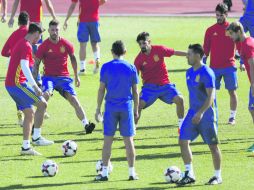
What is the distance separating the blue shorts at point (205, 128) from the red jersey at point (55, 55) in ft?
17.1

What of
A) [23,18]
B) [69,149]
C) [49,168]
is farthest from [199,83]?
[23,18]

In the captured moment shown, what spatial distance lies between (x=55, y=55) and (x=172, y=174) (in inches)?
220

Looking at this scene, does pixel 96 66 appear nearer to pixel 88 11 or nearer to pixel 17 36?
pixel 88 11

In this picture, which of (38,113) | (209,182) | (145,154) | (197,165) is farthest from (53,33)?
(209,182)

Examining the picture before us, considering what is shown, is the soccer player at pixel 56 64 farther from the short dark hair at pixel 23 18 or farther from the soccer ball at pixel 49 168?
the soccer ball at pixel 49 168

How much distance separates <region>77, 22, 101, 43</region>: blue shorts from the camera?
94.1 ft

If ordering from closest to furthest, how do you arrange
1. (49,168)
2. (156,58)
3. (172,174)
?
1. (172,174)
2. (49,168)
3. (156,58)

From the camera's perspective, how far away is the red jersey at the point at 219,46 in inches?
838

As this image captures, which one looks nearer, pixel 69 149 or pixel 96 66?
pixel 69 149

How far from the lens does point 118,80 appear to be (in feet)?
52.5

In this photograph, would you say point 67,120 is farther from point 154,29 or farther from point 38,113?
point 154,29

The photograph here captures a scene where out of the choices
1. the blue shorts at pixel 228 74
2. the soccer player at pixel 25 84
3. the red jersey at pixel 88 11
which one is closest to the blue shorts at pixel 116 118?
the soccer player at pixel 25 84

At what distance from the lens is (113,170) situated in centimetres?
1705

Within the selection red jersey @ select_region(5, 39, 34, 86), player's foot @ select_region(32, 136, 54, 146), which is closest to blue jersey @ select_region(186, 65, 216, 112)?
red jersey @ select_region(5, 39, 34, 86)
